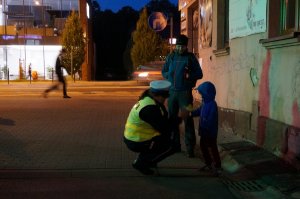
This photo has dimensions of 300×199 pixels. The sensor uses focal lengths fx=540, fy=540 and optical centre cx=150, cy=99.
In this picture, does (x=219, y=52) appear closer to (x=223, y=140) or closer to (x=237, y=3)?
(x=237, y=3)

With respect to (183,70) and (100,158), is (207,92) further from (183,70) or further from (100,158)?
(100,158)

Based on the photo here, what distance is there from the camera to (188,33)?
698 inches

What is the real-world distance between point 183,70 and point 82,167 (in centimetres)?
221

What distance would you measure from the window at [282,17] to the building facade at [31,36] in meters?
32.3

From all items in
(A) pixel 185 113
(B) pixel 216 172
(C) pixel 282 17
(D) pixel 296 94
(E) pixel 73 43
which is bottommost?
(B) pixel 216 172

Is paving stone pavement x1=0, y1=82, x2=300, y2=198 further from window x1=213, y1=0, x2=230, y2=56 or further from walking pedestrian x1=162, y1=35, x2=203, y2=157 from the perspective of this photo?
window x1=213, y1=0, x2=230, y2=56

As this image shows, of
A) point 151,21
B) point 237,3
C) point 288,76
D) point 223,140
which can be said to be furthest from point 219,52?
point 151,21

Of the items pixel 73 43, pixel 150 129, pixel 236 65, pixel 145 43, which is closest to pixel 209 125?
pixel 150 129

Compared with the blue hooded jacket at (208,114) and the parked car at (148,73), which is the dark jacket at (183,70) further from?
the parked car at (148,73)

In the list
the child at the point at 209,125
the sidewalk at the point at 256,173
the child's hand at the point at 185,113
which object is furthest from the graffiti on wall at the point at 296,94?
the child's hand at the point at 185,113

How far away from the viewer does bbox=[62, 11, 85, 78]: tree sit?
37.0 m

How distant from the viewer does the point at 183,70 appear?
28.0ft

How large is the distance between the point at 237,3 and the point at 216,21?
1785 millimetres

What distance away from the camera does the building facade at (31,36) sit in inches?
1587
